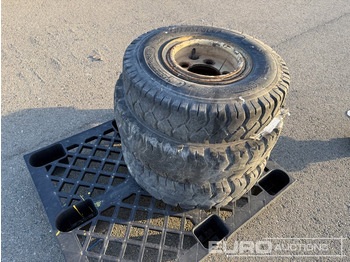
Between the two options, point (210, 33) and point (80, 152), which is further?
point (80, 152)

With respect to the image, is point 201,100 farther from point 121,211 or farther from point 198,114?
point 121,211

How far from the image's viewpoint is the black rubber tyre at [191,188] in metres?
1.84

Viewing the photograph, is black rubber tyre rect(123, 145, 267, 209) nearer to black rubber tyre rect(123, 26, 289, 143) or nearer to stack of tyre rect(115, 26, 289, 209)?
stack of tyre rect(115, 26, 289, 209)

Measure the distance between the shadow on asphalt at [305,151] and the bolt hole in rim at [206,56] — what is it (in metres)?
1.13

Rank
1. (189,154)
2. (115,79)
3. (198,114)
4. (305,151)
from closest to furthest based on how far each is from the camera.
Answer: (198,114), (189,154), (305,151), (115,79)

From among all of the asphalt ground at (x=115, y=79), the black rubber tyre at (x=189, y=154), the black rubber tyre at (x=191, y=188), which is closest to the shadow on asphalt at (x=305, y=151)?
the asphalt ground at (x=115, y=79)

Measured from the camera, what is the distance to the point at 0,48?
360 cm

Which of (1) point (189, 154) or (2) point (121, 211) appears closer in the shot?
(1) point (189, 154)

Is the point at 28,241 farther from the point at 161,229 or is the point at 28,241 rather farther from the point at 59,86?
the point at 59,86

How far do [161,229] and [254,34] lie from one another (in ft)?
11.0

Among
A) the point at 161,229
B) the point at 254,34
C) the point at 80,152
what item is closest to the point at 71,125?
the point at 80,152

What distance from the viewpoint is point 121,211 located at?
2160 mm

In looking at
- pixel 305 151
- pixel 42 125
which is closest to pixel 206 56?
pixel 305 151

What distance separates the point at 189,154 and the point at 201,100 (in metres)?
0.31
